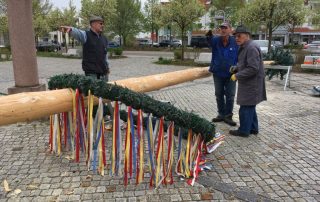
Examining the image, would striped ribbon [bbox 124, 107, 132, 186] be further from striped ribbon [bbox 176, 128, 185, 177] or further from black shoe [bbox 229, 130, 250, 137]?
black shoe [bbox 229, 130, 250, 137]

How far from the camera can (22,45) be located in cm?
537

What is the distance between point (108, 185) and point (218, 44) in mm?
2981

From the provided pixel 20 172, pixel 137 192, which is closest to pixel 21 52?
pixel 20 172

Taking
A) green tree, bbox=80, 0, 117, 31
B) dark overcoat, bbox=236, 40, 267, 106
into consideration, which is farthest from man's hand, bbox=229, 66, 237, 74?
green tree, bbox=80, 0, 117, 31

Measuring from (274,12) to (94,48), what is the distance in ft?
45.0

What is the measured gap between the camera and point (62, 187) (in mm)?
3270

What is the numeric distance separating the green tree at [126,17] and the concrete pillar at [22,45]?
27.4 m

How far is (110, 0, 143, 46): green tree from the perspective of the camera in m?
32.6

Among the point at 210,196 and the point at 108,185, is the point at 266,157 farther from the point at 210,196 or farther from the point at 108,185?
the point at 108,185

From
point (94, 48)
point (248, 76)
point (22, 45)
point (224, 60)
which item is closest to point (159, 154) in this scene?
point (248, 76)

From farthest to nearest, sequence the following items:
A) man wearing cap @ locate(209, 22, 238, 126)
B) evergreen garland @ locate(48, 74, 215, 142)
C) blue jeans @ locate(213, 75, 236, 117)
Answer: blue jeans @ locate(213, 75, 236, 117) < man wearing cap @ locate(209, 22, 238, 126) < evergreen garland @ locate(48, 74, 215, 142)

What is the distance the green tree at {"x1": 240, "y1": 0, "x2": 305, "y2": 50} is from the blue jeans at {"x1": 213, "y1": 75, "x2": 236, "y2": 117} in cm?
1168

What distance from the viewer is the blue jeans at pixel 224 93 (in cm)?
543

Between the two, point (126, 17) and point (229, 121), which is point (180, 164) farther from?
point (126, 17)
